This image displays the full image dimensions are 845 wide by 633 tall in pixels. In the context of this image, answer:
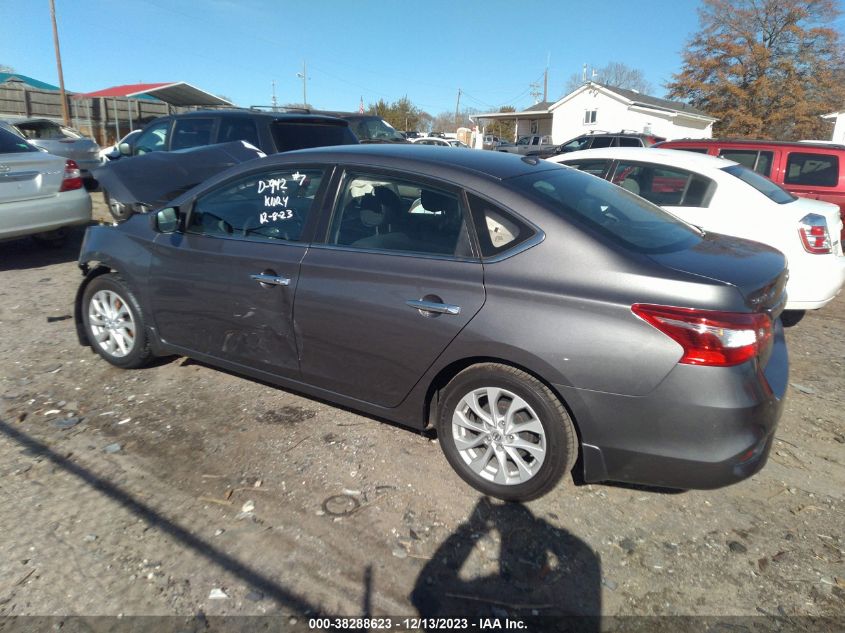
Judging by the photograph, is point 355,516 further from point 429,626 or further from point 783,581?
point 783,581

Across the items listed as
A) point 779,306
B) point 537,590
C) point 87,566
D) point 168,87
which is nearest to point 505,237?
point 779,306

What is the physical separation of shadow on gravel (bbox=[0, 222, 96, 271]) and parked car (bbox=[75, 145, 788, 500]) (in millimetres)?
4445

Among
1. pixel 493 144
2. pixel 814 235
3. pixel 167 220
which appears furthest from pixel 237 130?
pixel 493 144

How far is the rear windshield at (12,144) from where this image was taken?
6711mm

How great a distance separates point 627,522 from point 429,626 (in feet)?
3.75

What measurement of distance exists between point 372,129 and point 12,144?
7.19 metres

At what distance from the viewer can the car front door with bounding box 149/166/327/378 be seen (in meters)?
3.42

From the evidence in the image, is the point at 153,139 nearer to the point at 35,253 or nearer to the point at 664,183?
the point at 35,253

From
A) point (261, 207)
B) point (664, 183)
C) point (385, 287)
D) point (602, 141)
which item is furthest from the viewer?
point (602, 141)

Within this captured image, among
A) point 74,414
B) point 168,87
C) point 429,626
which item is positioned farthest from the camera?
point 168,87

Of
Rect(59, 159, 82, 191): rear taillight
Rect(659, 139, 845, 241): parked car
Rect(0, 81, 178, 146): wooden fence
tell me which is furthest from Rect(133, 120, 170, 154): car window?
Rect(0, 81, 178, 146): wooden fence

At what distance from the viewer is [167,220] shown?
12.8 ft

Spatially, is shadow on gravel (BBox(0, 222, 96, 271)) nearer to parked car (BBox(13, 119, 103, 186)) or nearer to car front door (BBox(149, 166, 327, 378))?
parked car (BBox(13, 119, 103, 186))

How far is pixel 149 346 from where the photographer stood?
4.18 metres
